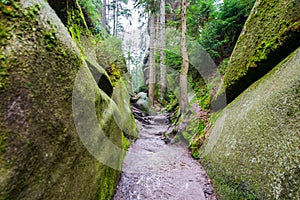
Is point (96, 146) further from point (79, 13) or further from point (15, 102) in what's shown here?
point (79, 13)

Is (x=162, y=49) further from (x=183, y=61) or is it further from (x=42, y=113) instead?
(x=42, y=113)

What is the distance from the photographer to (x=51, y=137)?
1.77m

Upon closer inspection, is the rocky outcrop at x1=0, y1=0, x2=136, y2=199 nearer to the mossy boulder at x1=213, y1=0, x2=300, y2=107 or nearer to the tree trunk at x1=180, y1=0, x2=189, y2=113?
the mossy boulder at x1=213, y1=0, x2=300, y2=107

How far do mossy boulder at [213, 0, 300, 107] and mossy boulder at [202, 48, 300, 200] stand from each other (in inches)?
11.0

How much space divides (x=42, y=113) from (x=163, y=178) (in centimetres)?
335

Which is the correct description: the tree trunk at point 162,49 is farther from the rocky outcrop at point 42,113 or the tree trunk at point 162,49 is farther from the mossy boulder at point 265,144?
the rocky outcrop at point 42,113

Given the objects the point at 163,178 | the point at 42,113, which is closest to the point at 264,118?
the point at 163,178

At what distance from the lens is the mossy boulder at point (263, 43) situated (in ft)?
10.3

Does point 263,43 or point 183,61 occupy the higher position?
point 263,43

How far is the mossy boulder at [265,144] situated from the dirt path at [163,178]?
428 millimetres

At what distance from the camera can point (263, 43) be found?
374 centimetres

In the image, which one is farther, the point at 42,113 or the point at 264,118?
the point at 264,118

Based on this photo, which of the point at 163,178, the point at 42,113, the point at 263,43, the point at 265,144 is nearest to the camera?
the point at 42,113

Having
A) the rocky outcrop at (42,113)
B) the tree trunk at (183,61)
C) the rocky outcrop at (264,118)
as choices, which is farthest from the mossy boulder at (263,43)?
the rocky outcrop at (42,113)
